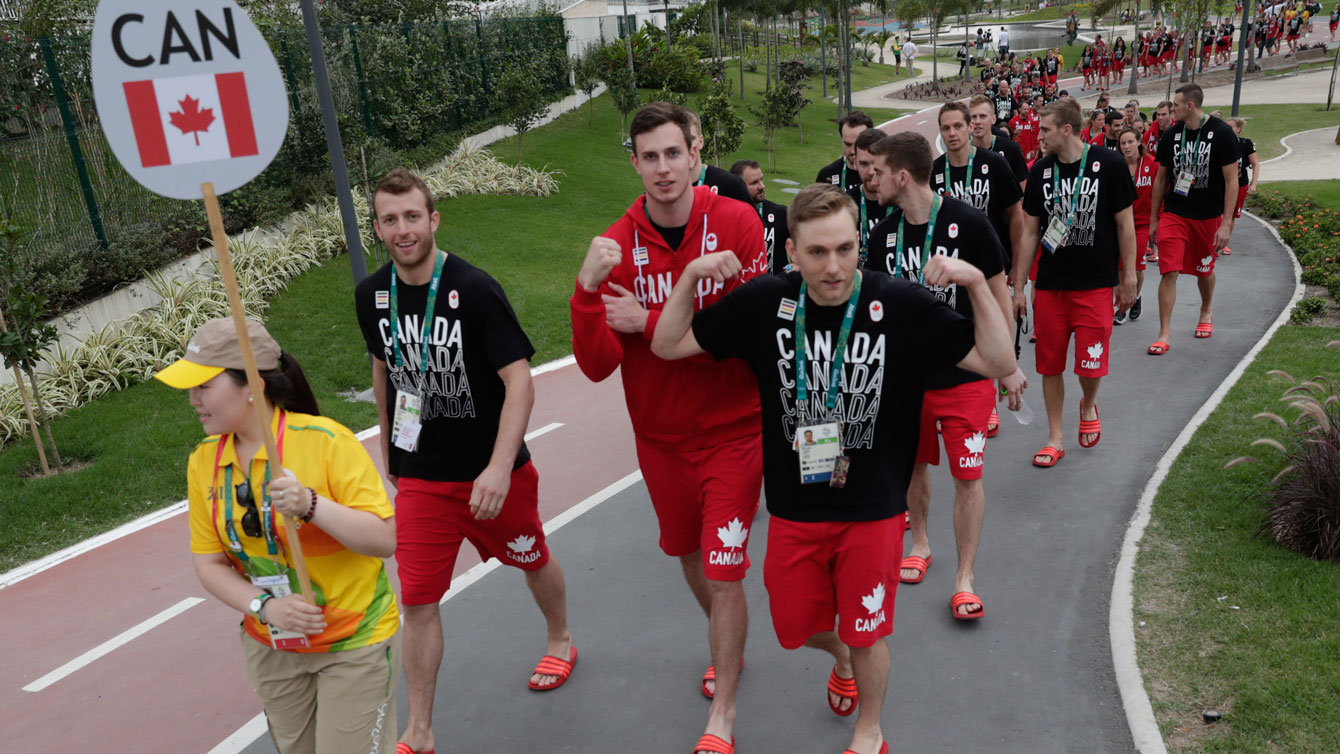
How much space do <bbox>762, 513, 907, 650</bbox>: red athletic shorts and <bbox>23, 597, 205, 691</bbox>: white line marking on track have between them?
13.0 ft

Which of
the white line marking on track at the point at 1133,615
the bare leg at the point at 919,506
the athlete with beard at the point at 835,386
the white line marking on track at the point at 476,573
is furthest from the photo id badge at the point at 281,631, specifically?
the bare leg at the point at 919,506

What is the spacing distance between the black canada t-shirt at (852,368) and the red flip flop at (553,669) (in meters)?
1.69

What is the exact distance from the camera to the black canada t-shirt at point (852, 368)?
12.2 feet

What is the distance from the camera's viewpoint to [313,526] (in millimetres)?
3242

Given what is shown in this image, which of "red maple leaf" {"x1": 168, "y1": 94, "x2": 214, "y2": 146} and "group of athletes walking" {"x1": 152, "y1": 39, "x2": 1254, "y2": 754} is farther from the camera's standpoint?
"group of athletes walking" {"x1": 152, "y1": 39, "x2": 1254, "y2": 754}

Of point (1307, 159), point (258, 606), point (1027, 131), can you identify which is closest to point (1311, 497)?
point (258, 606)

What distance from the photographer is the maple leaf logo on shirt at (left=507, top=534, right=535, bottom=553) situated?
15.1 feet

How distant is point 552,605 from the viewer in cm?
504

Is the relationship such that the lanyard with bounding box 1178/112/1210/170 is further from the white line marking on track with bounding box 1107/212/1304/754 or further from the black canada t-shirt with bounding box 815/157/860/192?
the black canada t-shirt with bounding box 815/157/860/192

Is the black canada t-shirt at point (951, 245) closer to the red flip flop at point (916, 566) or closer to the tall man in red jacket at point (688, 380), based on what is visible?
the red flip flop at point (916, 566)

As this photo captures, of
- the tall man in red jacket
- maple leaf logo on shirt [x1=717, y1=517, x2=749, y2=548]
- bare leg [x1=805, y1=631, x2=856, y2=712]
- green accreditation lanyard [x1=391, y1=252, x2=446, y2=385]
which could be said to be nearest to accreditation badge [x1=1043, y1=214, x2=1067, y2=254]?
the tall man in red jacket

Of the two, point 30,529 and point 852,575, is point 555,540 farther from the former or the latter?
point 30,529

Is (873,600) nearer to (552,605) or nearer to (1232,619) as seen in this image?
(552,605)

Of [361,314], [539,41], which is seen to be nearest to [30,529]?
[361,314]
